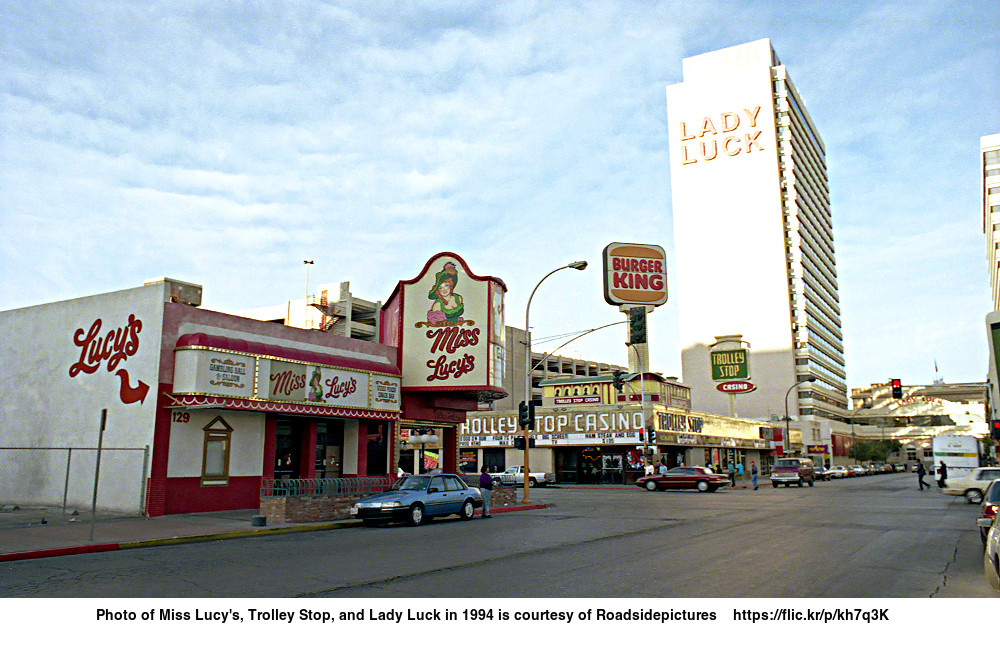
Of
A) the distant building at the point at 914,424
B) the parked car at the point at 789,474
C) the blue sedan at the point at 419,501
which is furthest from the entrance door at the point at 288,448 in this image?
the distant building at the point at 914,424

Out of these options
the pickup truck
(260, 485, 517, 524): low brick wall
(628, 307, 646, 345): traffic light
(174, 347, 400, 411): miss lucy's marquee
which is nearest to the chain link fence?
(174, 347, 400, 411): miss lucy's marquee

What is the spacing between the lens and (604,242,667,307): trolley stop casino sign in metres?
63.1

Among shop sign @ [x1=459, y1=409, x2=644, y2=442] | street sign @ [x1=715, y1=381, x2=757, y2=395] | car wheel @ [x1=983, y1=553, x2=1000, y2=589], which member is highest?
street sign @ [x1=715, y1=381, x2=757, y2=395]

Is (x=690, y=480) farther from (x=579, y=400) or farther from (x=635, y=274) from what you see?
(x=635, y=274)

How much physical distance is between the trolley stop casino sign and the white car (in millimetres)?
34468

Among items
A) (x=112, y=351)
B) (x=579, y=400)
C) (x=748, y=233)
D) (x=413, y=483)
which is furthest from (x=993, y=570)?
(x=748, y=233)

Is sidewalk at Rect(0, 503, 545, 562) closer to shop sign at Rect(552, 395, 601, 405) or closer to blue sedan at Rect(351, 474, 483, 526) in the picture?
blue sedan at Rect(351, 474, 483, 526)

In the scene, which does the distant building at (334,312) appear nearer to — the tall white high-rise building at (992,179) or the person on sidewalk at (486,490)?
the person on sidewalk at (486,490)

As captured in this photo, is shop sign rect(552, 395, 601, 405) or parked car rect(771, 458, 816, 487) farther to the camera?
shop sign rect(552, 395, 601, 405)

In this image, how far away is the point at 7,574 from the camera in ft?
35.6

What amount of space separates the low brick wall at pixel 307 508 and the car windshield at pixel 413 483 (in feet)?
6.30

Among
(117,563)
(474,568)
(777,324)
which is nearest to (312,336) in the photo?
(117,563)

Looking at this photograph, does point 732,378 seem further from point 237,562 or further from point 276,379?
point 237,562
